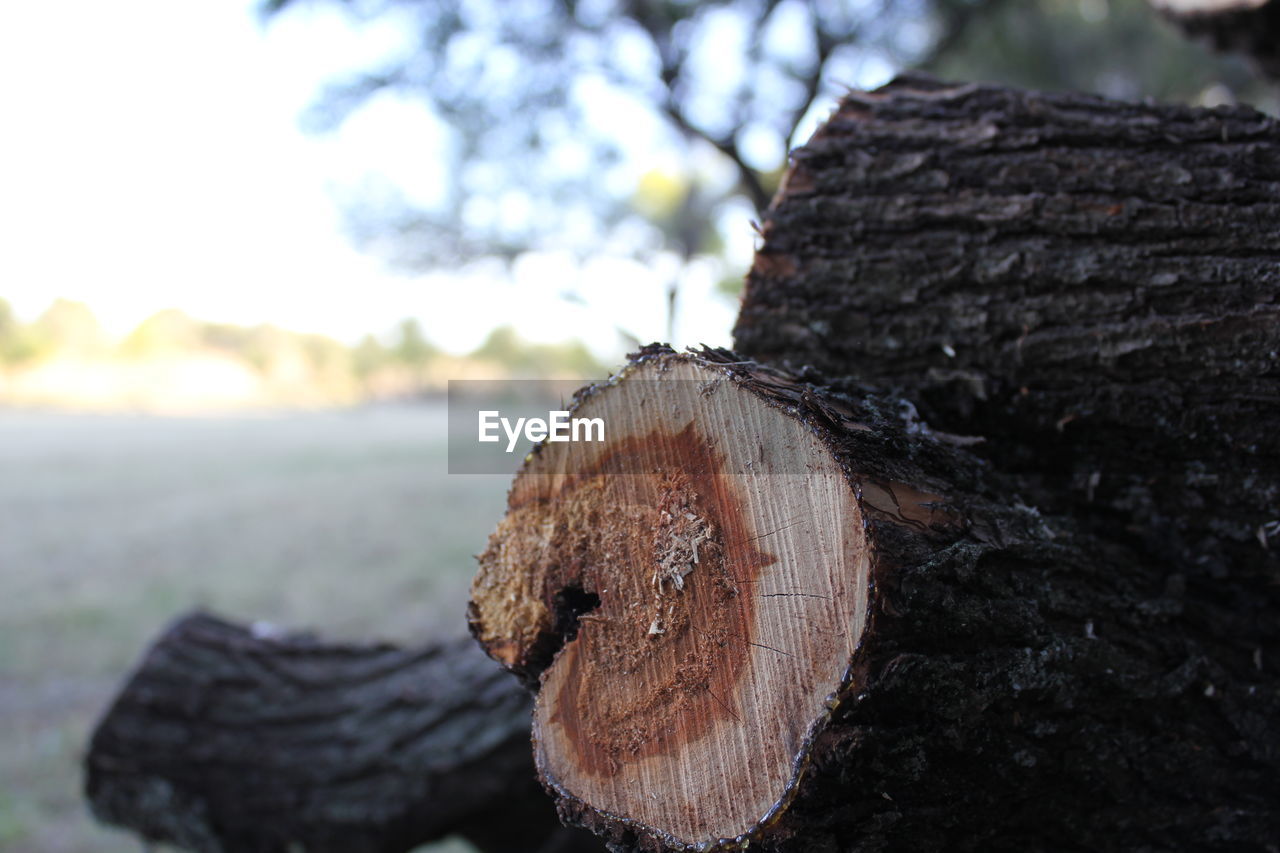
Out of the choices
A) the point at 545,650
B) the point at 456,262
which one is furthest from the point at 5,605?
the point at 456,262

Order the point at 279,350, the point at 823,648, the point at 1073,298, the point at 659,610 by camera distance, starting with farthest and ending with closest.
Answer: the point at 279,350 → the point at 1073,298 → the point at 659,610 → the point at 823,648

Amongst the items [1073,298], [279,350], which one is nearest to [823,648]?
[1073,298]

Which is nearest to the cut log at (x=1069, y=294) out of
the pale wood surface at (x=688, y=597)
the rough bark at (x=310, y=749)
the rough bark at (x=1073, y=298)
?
the rough bark at (x=1073, y=298)

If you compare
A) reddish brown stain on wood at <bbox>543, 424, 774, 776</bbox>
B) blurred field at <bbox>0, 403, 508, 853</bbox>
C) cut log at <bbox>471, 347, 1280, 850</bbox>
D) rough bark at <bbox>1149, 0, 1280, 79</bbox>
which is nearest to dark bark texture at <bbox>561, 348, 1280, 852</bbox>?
cut log at <bbox>471, 347, 1280, 850</bbox>

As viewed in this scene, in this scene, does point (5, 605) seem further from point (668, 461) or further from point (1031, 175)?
point (1031, 175)

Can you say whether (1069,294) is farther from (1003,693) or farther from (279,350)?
(279,350)

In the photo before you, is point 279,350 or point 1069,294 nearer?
point 1069,294

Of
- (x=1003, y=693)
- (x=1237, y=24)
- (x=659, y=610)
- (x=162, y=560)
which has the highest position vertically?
(x=1237, y=24)
